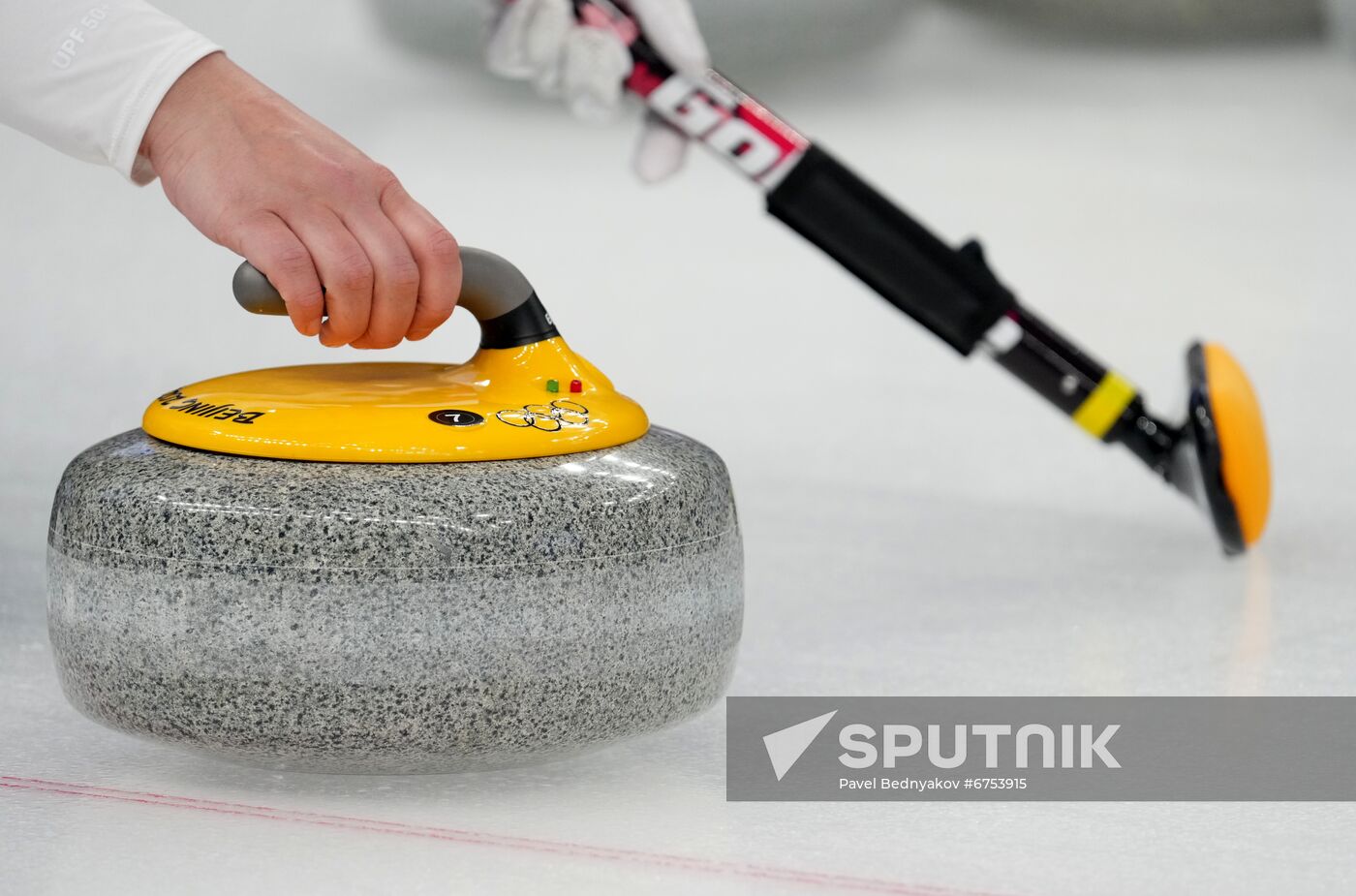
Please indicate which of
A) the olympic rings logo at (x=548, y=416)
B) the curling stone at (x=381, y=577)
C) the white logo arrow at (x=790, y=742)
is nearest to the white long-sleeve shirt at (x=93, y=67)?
the curling stone at (x=381, y=577)

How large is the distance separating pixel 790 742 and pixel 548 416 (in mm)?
380

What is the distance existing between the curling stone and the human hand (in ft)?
0.13

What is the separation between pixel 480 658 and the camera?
4.24 feet

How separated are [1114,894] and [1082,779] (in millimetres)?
238

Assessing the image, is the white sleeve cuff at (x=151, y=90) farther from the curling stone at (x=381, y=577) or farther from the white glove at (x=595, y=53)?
the white glove at (x=595, y=53)

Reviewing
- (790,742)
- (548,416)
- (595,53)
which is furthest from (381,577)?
(595,53)

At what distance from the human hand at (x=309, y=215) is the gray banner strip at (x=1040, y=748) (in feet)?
1.50

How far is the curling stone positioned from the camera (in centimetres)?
127

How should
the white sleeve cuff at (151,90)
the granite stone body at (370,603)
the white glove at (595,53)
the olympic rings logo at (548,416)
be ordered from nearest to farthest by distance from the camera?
the granite stone body at (370,603) < the olympic rings logo at (548,416) < the white sleeve cuff at (151,90) < the white glove at (595,53)

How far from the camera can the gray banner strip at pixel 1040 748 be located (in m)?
1.48

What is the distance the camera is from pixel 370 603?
127 centimetres

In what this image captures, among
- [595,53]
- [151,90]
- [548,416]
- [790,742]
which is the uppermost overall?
[595,53]

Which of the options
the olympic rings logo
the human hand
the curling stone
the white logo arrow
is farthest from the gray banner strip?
the human hand

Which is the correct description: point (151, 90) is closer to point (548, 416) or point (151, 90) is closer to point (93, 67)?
point (93, 67)
